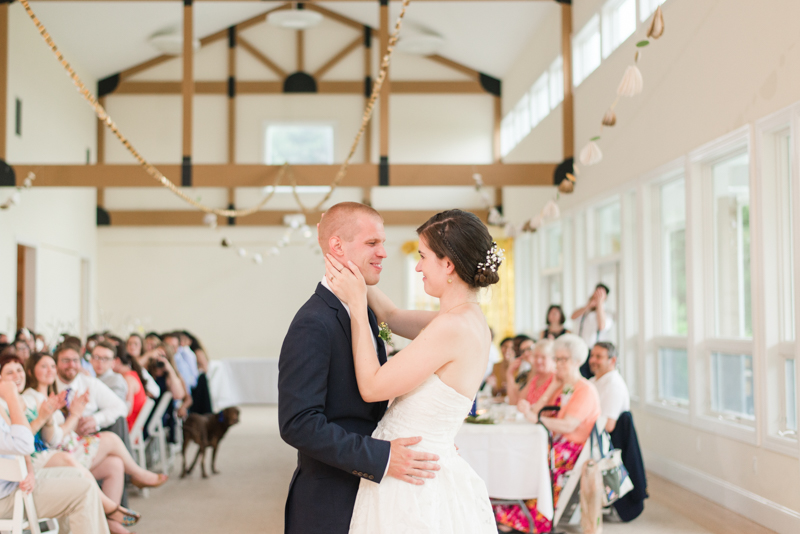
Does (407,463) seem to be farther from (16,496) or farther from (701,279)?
(701,279)

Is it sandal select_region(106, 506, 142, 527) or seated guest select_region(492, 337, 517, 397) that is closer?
sandal select_region(106, 506, 142, 527)

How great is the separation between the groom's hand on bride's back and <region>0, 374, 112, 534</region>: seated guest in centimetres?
255

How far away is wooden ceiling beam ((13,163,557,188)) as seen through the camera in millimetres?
8984

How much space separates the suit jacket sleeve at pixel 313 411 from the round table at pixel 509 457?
2660 mm

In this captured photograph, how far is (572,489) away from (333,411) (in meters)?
3.00

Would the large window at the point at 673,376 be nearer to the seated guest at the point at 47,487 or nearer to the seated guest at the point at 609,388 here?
the seated guest at the point at 609,388

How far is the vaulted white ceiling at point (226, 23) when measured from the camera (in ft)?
35.0

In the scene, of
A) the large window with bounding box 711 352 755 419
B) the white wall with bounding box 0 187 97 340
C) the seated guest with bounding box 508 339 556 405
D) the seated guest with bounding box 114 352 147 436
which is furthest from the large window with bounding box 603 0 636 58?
the white wall with bounding box 0 187 97 340

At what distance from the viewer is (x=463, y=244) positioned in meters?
1.89

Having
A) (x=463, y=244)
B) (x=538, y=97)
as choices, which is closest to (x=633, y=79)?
(x=463, y=244)

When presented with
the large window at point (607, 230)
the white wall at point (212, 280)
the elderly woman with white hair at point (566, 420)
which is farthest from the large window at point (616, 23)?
the white wall at point (212, 280)

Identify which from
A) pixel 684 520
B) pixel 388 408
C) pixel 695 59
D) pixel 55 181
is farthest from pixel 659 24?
pixel 55 181

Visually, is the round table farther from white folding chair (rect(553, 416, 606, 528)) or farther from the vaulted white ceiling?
the vaulted white ceiling

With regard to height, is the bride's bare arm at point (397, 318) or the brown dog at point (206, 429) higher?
the bride's bare arm at point (397, 318)
